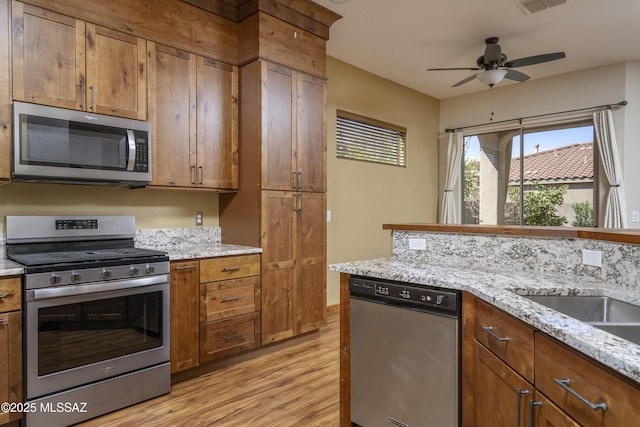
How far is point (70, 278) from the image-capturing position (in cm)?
222

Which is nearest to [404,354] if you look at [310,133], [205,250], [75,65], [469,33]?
[205,250]

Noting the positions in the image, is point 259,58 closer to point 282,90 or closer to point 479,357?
point 282,90

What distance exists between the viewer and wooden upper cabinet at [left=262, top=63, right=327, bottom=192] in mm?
3262

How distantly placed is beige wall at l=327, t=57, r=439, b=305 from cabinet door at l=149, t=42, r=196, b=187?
1.75m

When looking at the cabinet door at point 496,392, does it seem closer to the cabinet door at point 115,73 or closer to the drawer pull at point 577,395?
the drawer pull at point 577,395

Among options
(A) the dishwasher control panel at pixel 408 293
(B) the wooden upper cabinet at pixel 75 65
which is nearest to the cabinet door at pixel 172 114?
(B) the wooden upper cabinet at pixel 75 65

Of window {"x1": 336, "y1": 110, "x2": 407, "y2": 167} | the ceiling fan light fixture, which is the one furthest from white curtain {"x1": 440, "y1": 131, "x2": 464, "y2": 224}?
the ceiling fan light fixture

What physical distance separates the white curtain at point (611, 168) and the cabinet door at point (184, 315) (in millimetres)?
4654

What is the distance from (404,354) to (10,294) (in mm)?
2042

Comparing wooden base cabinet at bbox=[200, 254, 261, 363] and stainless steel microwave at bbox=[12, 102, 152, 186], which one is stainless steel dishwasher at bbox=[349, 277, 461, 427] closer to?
wooden base cabinet at bbox=[200, 254, 261, 363]

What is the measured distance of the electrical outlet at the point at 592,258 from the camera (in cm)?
177

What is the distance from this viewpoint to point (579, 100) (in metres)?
4.94

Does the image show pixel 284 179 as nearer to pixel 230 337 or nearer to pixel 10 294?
pixel 230 337

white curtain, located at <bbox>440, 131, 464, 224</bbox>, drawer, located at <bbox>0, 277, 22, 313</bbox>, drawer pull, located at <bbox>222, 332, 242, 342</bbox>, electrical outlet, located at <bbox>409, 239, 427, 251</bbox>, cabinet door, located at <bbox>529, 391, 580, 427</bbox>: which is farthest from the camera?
white curtain, located at <bbox>440, 131, 464, 224</bbox>
